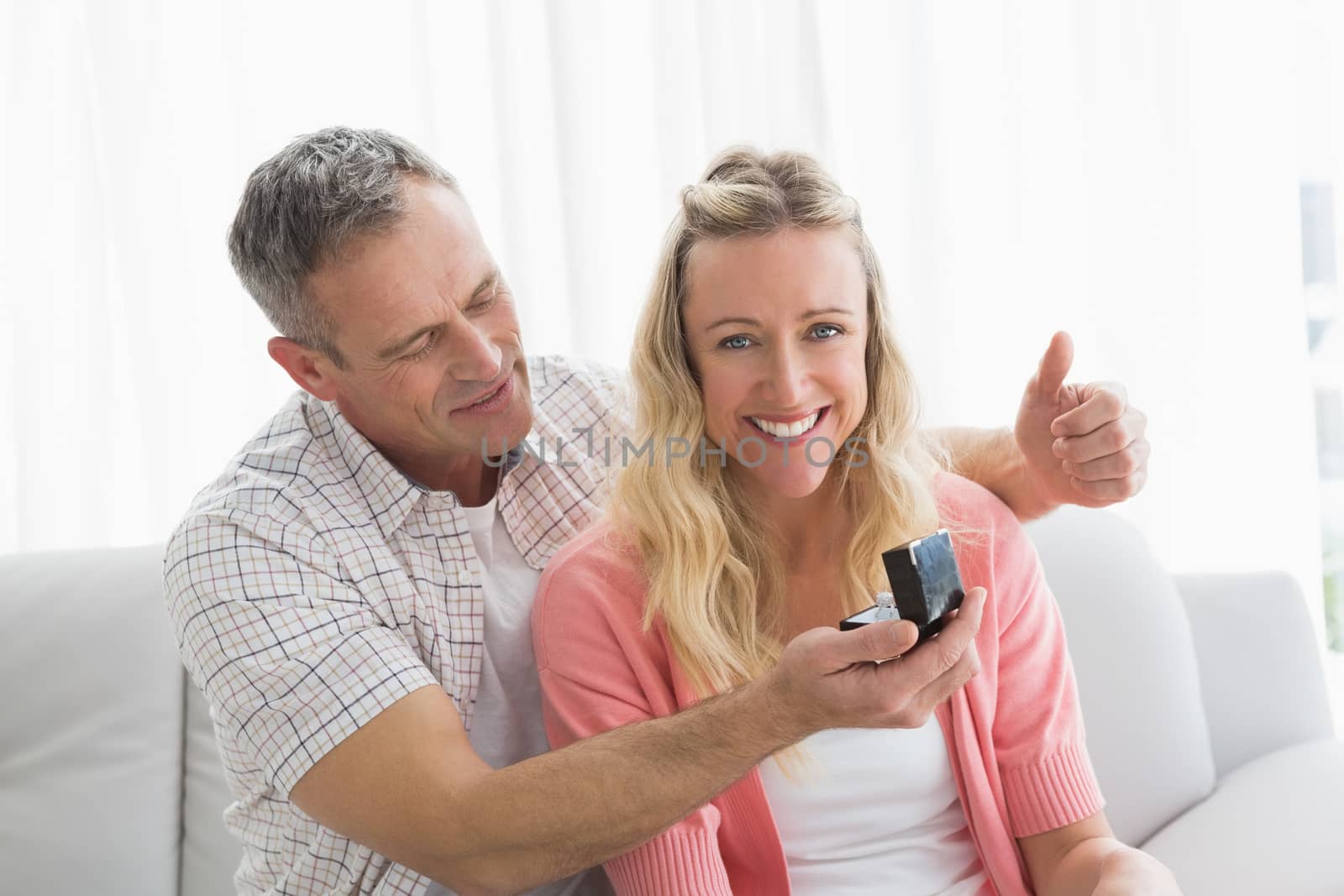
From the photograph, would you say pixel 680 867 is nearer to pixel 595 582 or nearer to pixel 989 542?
pixel 595 582

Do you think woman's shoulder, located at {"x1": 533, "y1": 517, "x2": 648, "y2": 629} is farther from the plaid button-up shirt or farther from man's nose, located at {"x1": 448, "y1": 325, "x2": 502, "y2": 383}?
man's nose, located at {"x1": 448, "y1": 325, "x2": 502, "y2": 383}

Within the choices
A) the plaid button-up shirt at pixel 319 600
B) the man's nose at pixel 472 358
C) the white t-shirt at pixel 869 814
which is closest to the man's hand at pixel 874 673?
the white t-shirt at pixel 869 814

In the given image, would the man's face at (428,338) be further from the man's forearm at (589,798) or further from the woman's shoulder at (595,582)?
the man's forearm at (589,798)

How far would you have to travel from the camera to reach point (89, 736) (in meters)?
1.88

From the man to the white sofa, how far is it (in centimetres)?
25

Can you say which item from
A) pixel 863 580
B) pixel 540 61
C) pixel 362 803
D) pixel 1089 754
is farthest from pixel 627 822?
pixel 540 61

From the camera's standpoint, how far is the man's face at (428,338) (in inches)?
61.5

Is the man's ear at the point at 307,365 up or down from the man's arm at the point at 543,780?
up

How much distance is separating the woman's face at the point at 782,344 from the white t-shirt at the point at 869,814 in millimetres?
353

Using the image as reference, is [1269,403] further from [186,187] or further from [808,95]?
[186,187]

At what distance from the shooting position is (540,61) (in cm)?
254

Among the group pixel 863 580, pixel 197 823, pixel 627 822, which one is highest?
pixel 863 580

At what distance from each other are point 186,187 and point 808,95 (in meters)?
1.50

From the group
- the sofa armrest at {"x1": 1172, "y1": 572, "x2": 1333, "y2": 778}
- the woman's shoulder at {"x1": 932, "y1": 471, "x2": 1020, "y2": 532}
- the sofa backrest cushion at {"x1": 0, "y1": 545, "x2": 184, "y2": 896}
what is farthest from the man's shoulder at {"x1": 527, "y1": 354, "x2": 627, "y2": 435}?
the sofa armrest at {"x1": 1172, "y1": 572, "x2": 1333, "y2": 778}
